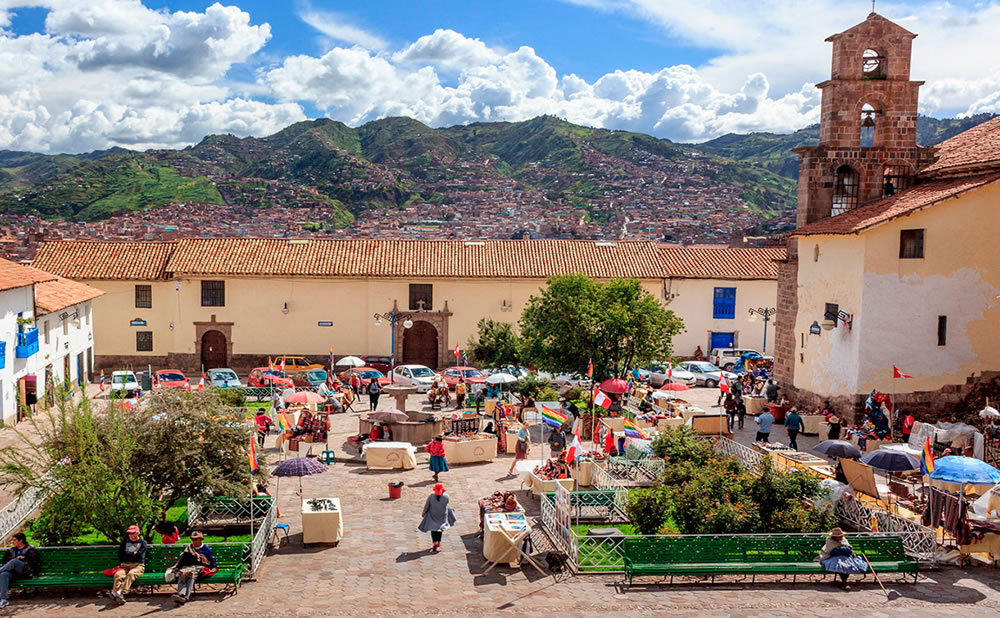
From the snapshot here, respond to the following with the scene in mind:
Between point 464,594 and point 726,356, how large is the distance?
90.4 feet

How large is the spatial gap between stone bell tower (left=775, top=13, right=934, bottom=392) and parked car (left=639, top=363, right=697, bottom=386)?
593cm

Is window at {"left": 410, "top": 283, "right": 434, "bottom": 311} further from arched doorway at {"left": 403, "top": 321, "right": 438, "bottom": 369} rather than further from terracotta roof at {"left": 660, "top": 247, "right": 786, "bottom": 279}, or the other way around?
terracotta roof at {"left": 660, "top": 247, "right": 786, "bottom": 279}

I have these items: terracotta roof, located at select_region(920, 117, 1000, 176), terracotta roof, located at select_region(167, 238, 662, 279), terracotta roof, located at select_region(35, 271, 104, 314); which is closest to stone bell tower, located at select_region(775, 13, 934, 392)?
terracotta roof, located at select_region(920, 117, 1000, 176)

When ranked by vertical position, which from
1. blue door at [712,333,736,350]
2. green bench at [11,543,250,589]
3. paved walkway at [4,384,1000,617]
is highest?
blue door at [712,333,736,350]

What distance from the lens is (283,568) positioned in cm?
1319

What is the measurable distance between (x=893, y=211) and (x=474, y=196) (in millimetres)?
140118

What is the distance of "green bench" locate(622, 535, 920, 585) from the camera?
1253cm

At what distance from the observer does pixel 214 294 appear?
3775 centimetres

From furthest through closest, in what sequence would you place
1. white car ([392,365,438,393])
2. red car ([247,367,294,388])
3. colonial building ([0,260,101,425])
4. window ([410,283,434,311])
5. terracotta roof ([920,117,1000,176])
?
1. window ([410,283,434,311])
2. white car ([392,365,438,393])
3. red car ([247,367,294,388])
4. colonial building ([0,260,101,425])
5. terracotta roof ([920,117,1000,176])

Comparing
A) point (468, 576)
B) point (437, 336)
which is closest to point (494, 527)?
point (468, 576)

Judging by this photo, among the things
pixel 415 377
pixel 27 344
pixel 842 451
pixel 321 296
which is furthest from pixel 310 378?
pixel 842 451

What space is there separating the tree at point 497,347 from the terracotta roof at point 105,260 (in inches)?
568

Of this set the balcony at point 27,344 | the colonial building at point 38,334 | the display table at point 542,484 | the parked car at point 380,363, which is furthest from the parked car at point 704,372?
the balcony at point 27,344

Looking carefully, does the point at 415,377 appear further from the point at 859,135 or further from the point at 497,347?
the point at 859,135
